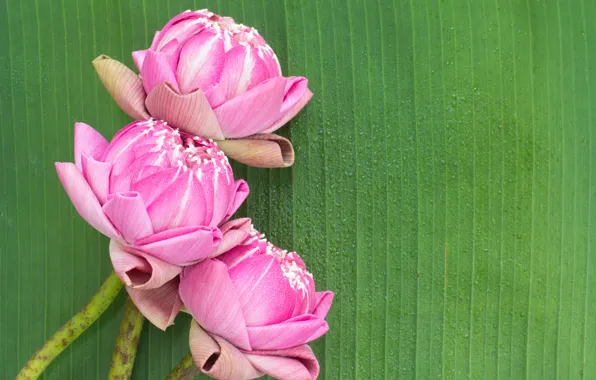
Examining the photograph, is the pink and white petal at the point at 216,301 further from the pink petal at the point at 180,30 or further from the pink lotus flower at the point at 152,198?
the pink petal at the point at 180,30

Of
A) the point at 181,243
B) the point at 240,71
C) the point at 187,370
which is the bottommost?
the point at 187,370

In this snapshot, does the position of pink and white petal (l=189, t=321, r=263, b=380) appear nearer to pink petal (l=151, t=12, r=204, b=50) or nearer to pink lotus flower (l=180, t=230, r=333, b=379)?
pink lotus flower (l=180, t=230, r=333, b=379)

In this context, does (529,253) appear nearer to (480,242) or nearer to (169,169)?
(480,242)

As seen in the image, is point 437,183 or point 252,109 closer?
point 252,109

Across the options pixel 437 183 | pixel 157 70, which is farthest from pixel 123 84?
pixel 437 183

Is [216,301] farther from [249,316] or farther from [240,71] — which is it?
[240,71]

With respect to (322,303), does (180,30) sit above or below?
above

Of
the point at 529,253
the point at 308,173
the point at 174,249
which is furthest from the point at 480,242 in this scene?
the point at 174,249

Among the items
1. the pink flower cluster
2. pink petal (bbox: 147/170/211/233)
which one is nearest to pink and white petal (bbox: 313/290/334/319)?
the pink flower cluster
